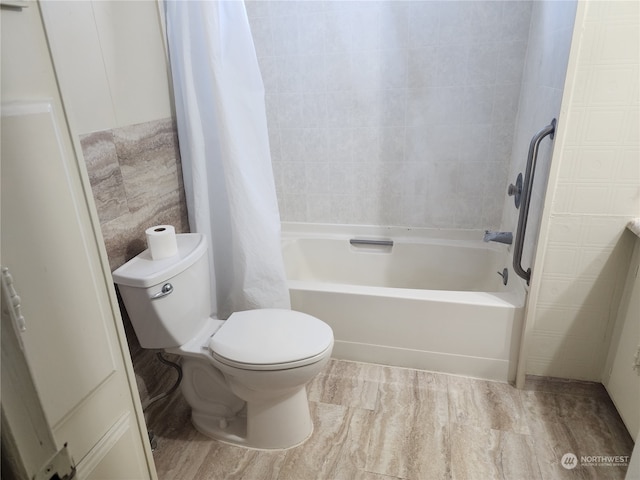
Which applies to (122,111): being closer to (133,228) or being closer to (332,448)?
(133,228)

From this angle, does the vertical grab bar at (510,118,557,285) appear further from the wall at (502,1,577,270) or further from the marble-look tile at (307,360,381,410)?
the marble-look tile at (307,360,381,410)

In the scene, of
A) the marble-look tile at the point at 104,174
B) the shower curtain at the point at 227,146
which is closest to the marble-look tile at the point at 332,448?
the shower curtain at the point at 227,146

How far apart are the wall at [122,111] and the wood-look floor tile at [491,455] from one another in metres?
1.37

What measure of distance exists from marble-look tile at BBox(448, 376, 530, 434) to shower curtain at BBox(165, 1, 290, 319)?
0.84 metres

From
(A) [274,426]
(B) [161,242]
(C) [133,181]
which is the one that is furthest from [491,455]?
(C) [133,181]

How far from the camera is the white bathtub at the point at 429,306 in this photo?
1.82 meters

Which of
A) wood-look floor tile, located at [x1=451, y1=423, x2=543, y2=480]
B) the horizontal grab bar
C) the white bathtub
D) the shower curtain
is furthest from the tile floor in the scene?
the horizontal grab bar

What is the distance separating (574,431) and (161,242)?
166 centimetres

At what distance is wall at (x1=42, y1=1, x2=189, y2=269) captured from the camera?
128 cm

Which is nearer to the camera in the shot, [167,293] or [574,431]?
[167,293]

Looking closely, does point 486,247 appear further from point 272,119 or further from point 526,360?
point 272,119

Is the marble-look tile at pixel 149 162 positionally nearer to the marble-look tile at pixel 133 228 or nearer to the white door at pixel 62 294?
the marble-look tile at pixel 133 228

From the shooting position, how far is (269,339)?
149 centimetres

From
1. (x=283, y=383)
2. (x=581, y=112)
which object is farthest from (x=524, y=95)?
(x=283, y=383)
